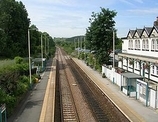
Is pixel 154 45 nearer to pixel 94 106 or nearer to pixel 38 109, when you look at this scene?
pixel 94 106

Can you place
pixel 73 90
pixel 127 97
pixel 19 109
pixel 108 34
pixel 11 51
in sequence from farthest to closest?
pixel 11 51
pixel 108 34
pixel 73 90
pixel 127 97
pixel 19 109

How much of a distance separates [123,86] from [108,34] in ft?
54.0

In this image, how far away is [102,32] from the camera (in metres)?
41.2

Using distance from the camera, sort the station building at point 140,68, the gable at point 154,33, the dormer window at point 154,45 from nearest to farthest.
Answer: the station building at point 140,68 < the gable at point 154,33 < the dormer window at point 154,45

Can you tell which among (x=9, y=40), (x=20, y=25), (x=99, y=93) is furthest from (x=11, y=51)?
(x=99, y=93)

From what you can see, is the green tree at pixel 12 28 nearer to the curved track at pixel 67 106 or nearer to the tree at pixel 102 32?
the tree at pixel 102 32

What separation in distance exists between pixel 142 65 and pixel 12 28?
27752 mm

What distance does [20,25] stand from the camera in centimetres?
5244

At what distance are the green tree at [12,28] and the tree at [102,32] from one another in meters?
16.5

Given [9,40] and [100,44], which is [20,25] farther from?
[100,44]

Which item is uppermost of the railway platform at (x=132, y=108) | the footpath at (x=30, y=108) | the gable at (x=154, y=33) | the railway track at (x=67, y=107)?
the gable at (x=154, y=33)

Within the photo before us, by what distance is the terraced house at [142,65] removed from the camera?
67.9ft

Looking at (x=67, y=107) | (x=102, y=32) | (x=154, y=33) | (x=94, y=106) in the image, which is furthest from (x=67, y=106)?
(x=102, y=32)

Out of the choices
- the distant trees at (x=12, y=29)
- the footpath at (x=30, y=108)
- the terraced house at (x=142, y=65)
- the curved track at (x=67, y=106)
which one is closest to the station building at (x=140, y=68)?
the terraced house at (x=142, y=65)
